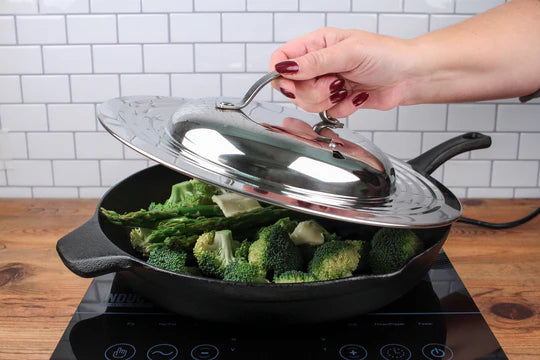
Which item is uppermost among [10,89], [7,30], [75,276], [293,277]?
[7,30]

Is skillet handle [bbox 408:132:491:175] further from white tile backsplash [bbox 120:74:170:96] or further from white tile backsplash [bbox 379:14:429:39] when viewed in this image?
white tile backsplash [bbox 120:74:170:96]

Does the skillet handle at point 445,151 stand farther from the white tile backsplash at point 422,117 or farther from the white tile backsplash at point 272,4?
the white tile backsplash at point 272,4

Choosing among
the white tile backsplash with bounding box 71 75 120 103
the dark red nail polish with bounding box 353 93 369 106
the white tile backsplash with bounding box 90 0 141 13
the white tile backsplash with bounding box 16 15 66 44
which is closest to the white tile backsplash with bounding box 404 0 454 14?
the dark red nail polish with bounding box 353 93 369 106

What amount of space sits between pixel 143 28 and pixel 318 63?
741 mm

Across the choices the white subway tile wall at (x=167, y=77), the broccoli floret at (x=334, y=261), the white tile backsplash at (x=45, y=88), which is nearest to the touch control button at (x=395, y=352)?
the broccoli floret at (x=334, y=261)

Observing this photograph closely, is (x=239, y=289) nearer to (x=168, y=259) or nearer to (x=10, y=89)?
(x=168, y=259)

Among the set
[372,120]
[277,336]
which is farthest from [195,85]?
[277,336]

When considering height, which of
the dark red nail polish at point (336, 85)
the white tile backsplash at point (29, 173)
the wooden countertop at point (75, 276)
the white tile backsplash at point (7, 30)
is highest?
the white tile backsplash at point (7, 30)

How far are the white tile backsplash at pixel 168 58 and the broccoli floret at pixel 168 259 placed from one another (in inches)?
28.6

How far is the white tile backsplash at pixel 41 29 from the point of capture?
1390 mm

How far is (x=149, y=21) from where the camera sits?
138 centimetres

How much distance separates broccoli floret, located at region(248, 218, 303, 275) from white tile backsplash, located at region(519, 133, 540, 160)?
0.93 m

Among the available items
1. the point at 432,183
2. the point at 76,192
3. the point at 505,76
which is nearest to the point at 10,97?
the point at 76,192

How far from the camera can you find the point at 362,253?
867mm
